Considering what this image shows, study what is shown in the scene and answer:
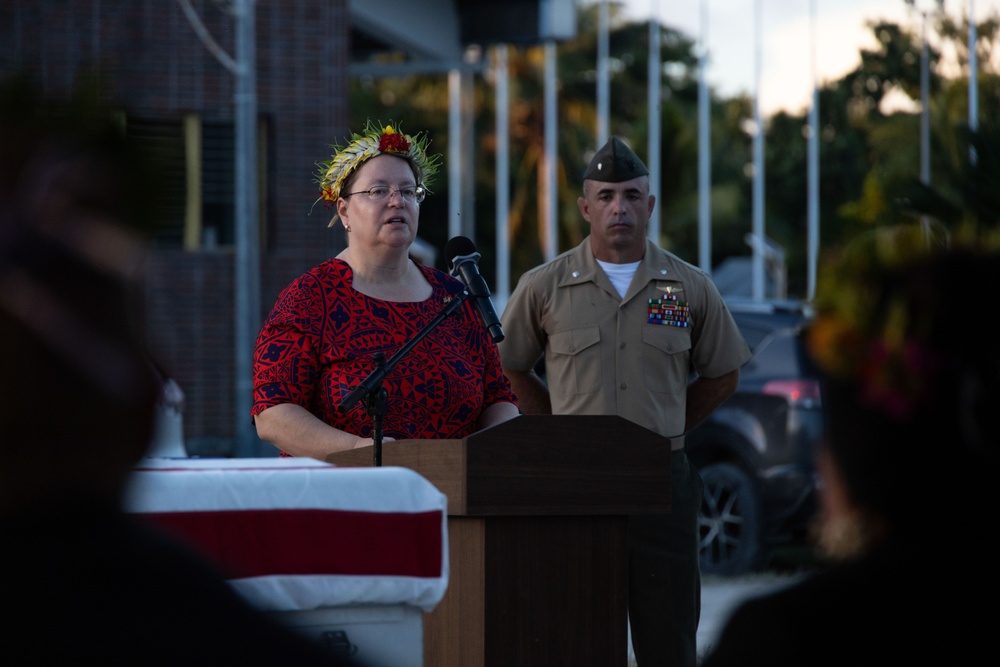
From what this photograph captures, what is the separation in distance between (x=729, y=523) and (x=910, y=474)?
9.33 meters


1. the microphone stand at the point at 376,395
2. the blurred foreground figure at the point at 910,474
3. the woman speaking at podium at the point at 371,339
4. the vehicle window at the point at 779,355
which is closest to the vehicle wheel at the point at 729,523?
the vehicle window at the point at 779,355

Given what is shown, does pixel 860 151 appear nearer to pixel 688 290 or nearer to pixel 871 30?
pixel 688 290

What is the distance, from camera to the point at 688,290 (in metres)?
5.48

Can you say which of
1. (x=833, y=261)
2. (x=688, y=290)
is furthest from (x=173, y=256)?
(x=688, y=290)

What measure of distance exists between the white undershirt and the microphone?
1.02 m

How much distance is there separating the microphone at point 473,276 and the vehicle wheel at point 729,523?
6.11m

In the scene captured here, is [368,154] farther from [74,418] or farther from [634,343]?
[74,418]

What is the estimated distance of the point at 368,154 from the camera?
4703 millimetres

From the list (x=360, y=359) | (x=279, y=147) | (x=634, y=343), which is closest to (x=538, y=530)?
(x=360, y=359)

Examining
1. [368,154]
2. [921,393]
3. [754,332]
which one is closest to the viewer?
[921,393]

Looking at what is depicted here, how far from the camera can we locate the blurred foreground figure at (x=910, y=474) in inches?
54.4

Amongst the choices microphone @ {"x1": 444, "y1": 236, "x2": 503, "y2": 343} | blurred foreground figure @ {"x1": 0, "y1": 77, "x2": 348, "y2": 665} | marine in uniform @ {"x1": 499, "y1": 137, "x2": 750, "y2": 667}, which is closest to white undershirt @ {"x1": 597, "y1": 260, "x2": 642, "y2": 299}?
marine in uniform @ {"x1": 499, "y1": 137, "x2": 750, "y2": 667}

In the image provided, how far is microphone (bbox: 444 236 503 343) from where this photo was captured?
4.25m

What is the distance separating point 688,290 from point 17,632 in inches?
180
